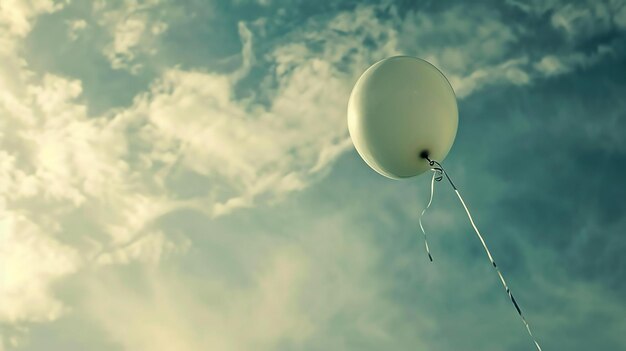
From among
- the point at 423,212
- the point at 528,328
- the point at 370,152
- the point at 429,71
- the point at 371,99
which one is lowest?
the point at 528,328

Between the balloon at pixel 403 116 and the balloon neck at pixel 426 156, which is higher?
the balloon at pixel 403 116

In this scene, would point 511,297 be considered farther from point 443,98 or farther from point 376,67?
point 376,67

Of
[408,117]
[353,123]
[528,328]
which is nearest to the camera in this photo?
[528,328]

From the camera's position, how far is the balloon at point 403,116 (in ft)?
19.0

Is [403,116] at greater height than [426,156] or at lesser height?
greater

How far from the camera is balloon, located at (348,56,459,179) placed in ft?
19.0

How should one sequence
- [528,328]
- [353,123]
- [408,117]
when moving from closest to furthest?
[528,328] < [408,117] < [353,123]

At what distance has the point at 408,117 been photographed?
19.0ft

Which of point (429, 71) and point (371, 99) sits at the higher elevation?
point (429, 71)

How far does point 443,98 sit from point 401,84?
1.83 ft

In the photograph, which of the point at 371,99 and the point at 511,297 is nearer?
the point at 511,297

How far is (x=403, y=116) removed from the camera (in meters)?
5.78

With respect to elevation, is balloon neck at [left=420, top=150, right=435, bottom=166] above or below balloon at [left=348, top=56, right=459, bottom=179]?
below

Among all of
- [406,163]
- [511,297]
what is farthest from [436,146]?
[511,297]
